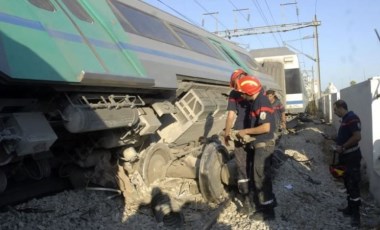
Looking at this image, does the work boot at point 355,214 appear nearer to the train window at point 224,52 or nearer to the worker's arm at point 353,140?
the worker's arm at point 353,140

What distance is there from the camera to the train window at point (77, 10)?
15.4 feet

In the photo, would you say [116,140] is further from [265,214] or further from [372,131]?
[372,131]

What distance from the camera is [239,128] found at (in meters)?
5.71

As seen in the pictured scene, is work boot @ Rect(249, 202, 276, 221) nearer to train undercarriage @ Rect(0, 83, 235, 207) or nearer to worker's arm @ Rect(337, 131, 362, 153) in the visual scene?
train undercarriage @ Rect(0, 83, 235, 207)

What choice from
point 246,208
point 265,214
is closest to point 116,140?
point 246,208

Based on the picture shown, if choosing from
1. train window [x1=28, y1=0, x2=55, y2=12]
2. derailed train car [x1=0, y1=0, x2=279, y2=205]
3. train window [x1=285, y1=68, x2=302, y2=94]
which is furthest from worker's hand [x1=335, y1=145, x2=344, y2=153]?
train window [x1=285, y1=68, x2=302, y2=94]

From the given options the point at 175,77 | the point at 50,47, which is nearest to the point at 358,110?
the point at 175,77

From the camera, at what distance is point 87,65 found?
4148mm

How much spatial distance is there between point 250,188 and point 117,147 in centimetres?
176

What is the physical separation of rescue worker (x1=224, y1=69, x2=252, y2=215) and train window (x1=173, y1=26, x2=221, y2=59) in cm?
244

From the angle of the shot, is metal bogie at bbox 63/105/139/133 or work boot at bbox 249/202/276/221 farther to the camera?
work boot at bbox 249/202/276/221

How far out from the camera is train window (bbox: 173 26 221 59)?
796 cm

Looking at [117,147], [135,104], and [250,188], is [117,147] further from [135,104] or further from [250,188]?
[250,188]

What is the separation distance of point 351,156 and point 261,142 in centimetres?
120
